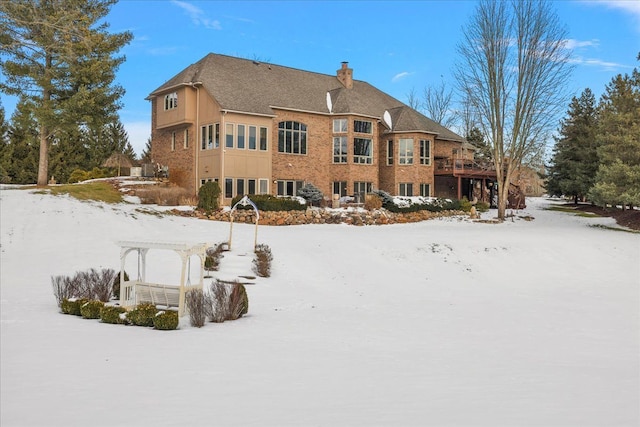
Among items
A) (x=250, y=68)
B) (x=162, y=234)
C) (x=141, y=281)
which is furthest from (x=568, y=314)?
(x=250, y=68)

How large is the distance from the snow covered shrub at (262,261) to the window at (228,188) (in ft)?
42.4

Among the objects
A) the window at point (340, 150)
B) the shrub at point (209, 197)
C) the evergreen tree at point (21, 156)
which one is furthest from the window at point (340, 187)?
the evergreen tree at point (21, 156)

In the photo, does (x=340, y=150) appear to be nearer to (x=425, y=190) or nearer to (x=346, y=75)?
(x=346, y=75)

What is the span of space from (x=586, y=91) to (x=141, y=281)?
46.3 meters

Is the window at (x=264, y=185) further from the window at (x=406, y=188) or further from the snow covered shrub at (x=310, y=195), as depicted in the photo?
the window at (x=406, y=188)

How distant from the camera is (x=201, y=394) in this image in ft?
20.4

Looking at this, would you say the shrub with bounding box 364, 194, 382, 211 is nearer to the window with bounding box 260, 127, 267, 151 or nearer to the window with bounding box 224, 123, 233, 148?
the window with bounding box 260, 127, 267, 151

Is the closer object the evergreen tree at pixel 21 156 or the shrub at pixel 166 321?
the shrub at pixel 166 321

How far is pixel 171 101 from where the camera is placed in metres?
33.5

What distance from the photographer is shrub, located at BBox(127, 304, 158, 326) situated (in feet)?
33.9

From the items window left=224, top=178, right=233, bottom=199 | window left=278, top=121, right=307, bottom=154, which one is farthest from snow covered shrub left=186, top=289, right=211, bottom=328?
window left=278, top=121, right=307, bottom=154

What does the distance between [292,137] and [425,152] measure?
1073 centimetres

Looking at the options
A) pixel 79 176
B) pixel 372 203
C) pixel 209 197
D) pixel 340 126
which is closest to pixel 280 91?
pixel 340 126

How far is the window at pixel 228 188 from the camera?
2981cm
